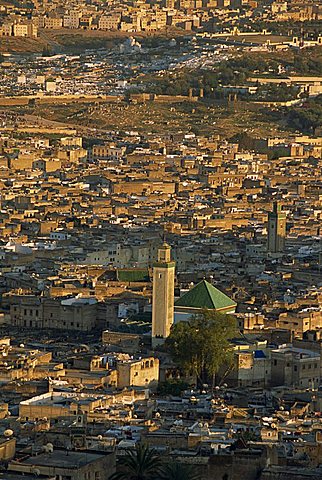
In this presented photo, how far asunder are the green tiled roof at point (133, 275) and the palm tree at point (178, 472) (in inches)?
803

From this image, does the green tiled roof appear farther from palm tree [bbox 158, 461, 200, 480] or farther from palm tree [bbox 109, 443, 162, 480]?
palm tree [bbox 158, 461, 200, 480]

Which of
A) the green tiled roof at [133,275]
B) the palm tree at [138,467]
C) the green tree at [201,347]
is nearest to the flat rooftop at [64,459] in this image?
the palm tree at [138,467]

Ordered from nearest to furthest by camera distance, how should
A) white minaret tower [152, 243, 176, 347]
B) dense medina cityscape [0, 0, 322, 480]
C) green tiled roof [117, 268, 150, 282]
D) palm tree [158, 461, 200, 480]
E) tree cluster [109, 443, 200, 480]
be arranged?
palm tree [158, 461, 200, 480] → tree cluster [109, 443, 200, 480] → dense medina cityscape [0, 0, 322, 480] → white minaret tower [152, 243, 176, 347] → green tiled roof [117, 268, 150, 282]

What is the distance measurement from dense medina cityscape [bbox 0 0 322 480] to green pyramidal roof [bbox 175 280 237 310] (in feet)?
0.15

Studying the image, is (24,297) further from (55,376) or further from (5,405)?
(5,405)

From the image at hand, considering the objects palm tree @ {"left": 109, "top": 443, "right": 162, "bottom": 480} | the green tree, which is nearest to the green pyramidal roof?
the green tree

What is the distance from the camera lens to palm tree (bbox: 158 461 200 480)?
939 inches

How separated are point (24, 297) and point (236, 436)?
14.8m

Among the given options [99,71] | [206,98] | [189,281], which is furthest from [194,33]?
[189,281]

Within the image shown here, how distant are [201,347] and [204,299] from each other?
12.6 ft

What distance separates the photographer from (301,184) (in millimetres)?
71938

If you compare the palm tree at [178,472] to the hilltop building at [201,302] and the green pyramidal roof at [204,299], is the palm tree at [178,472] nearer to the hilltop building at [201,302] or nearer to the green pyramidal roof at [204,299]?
the hilltop building at [201,302]

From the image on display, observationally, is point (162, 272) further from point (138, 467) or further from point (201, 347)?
point (138, 467)

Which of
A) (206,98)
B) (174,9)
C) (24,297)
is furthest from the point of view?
(174,9)
